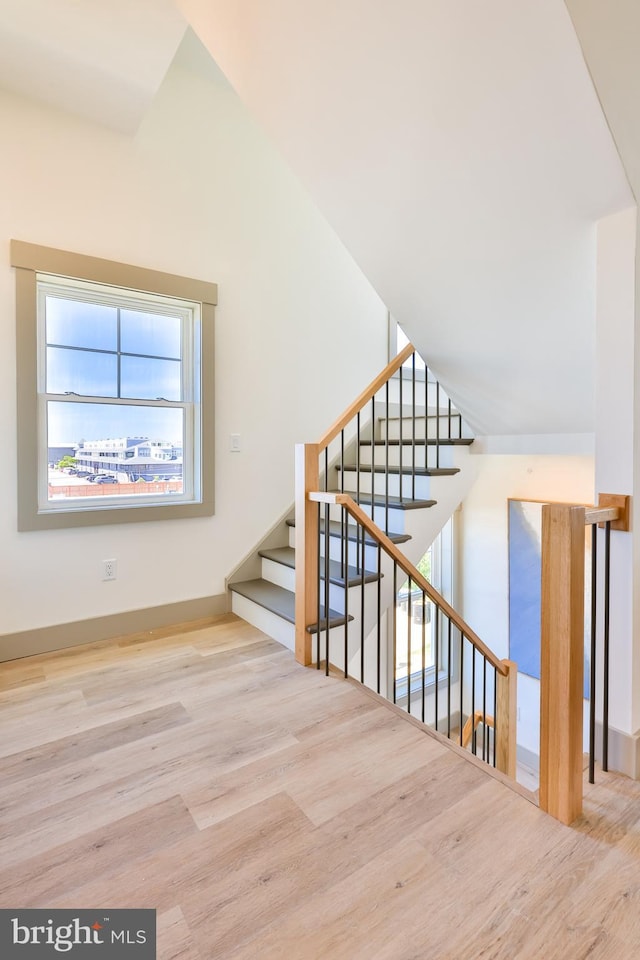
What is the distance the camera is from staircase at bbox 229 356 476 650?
8.93ft

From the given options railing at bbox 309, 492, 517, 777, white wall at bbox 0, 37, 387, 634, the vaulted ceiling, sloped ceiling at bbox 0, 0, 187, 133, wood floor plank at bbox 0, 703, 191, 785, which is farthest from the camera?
white wall at bbox 0, 37, 387, 634

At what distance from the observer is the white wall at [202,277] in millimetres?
2500

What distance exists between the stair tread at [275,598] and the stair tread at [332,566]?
168 mm

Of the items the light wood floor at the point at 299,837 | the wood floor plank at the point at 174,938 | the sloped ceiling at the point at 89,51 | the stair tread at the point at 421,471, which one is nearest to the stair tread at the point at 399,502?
the stair tread at the point at 421,471

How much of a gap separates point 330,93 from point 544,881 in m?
2.62

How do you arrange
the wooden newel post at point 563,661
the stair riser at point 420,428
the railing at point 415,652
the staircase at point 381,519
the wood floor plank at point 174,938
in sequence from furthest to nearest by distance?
1. the stair riser at point 420,428
2. the staircase at point 381,519
3. the railing at point 415,652
4. the wooden newel post at point 563,661
5. the wood floor plank at point 174,938

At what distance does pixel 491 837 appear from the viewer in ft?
4.29

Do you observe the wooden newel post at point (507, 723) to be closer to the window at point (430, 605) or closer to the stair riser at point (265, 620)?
the stair riser at point (265, 620)

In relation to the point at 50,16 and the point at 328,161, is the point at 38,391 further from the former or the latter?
the point at 328,161

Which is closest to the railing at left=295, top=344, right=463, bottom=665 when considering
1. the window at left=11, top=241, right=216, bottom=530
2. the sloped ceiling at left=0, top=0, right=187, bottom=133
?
the window at left=11, top=241, right=216, bottom=530

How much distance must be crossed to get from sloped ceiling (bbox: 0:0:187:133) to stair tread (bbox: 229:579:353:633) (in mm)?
2802

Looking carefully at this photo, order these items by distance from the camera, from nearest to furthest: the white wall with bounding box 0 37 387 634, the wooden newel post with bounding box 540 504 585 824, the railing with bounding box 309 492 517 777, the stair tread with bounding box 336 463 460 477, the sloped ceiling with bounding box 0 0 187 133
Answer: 1. the wooden newel post with bounding box 540 504 585 824
2. the sloped ceiling with bounding box 0 0 187 133
3. the railing with bounding box 309 492 517 777
4. the white wall with bounding box 0 37 387 634
5. the stair tread with bounding box 336 463 460 477

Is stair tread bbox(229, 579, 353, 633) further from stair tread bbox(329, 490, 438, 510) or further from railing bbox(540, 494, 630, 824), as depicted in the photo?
railing bbox(540, 494, 630, 824)

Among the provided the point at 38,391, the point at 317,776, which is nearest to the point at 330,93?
the point at 38,391
